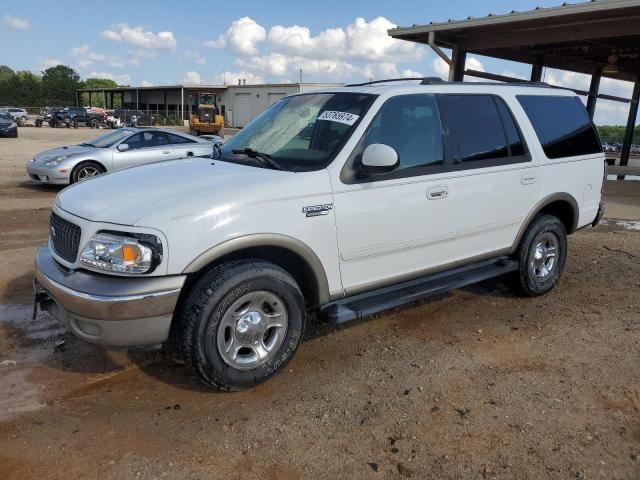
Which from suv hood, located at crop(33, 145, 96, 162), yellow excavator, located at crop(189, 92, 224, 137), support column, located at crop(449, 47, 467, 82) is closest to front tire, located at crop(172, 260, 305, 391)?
suv hood, located at crop(33, 145, 96, 162)

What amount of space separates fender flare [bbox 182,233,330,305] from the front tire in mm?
135

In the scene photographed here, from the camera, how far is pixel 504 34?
13.5m

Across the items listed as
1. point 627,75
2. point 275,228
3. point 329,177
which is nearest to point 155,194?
point 275,228

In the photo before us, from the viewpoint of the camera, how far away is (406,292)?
418cm

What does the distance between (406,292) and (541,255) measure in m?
1.98

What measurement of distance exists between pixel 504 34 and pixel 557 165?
379 inches

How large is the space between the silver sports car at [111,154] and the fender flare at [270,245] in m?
8.60

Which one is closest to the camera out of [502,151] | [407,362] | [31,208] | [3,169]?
[407,362]

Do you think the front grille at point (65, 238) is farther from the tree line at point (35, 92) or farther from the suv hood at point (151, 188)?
the tree line at point (35, 92)

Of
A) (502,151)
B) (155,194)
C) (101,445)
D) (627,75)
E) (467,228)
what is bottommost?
(101,445)

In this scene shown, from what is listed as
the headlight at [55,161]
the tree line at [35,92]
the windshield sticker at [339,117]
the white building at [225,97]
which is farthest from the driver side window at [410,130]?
the tree line at [35,92]

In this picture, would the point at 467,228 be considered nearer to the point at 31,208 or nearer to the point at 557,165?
the point at 557,165

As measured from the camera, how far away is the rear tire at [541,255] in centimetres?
516

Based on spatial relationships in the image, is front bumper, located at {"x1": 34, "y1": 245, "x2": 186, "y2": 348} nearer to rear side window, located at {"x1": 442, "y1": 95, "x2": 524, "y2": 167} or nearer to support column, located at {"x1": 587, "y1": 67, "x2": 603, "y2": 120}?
rear side window, located at {"x1": 442, "y1": 95, "x2": 524, "y2": 167}
